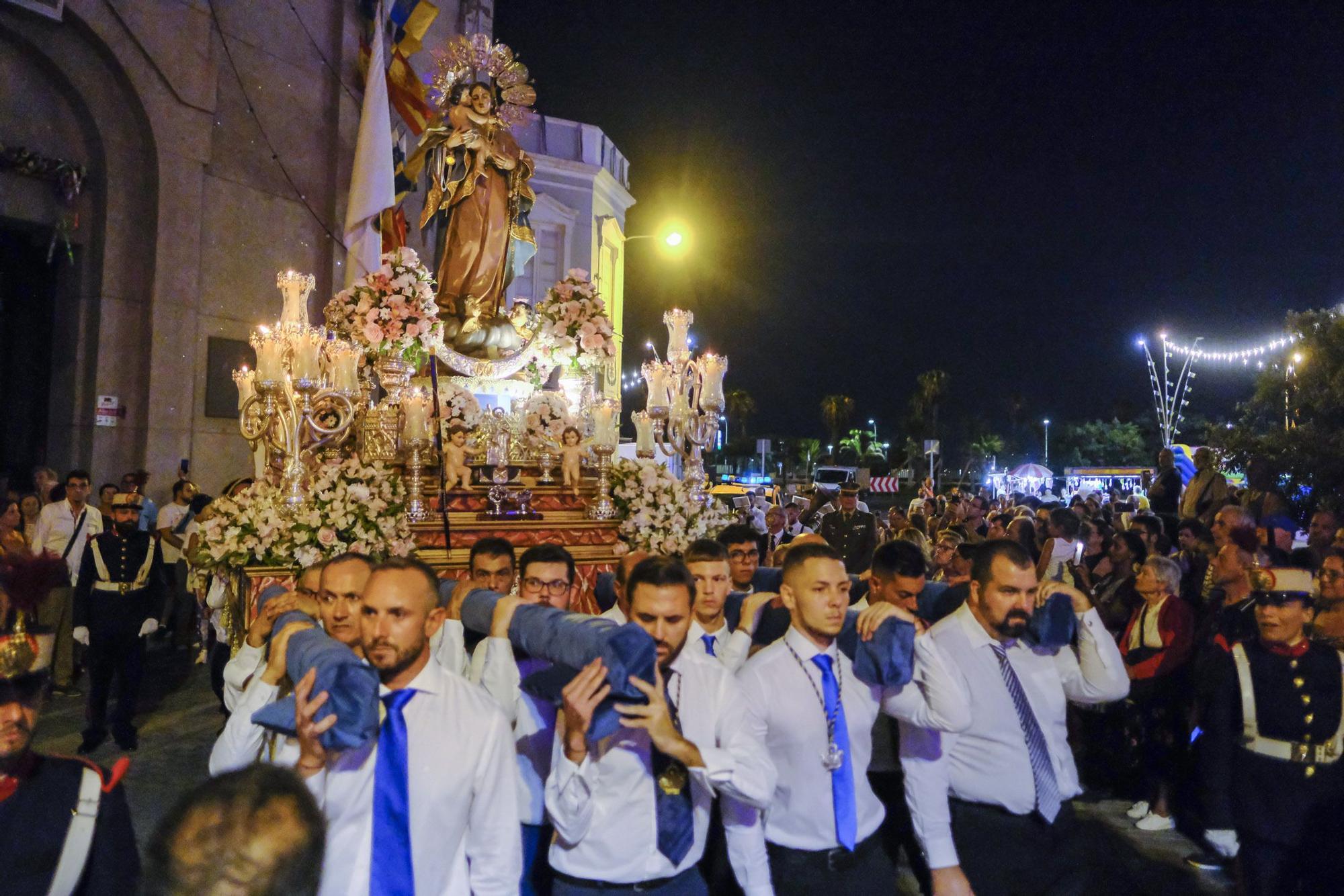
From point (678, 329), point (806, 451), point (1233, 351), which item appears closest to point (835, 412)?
point (806, 451)

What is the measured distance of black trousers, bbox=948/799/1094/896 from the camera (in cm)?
392

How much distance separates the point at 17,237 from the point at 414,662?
1574cm

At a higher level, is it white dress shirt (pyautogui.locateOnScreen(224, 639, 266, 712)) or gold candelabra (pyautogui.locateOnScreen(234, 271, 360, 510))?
gold candelabra (pyautogui.locateOnScreen(234, 271, 360, 510))

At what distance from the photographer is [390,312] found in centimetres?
953

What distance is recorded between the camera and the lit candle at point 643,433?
11.0m

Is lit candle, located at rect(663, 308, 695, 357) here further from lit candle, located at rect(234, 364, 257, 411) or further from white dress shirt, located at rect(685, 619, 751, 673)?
white dress shirt, located at rect(685, 619, 751, 673)

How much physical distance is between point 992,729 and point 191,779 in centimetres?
631

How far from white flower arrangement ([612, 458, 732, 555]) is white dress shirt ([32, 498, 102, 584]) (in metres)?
6.08

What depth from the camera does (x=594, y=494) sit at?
962 centimetres

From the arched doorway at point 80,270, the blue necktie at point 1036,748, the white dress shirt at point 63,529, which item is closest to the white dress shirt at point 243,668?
the blue necktie at point 1036,748

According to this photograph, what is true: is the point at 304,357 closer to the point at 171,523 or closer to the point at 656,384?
the point at 656,384

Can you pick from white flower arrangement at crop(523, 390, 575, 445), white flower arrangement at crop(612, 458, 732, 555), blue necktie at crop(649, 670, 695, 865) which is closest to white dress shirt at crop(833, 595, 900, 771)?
blue necktie at crop(649, 670, 695, 865)

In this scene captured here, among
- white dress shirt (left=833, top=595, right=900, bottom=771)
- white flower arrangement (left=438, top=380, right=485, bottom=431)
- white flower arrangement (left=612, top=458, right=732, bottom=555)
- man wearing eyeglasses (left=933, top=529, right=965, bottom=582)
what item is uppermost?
white flower arrangement (left=438, top=380, right=485, bottom=431)

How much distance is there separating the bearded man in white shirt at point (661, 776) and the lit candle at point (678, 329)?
6967 mm
